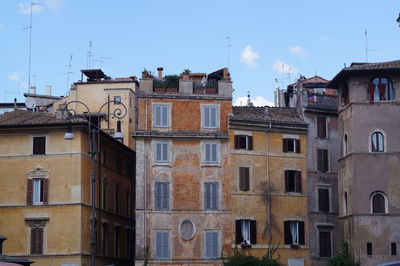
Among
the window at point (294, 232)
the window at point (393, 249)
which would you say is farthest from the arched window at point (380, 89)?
the window at point (294, 232)

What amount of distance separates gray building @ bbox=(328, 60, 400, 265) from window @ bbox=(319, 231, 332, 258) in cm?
286

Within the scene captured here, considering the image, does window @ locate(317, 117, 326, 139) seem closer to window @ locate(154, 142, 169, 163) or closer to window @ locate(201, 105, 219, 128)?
window @ locate(201, 105, 219, 128)

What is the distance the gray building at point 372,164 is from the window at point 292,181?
142 inches

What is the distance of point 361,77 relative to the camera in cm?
6006

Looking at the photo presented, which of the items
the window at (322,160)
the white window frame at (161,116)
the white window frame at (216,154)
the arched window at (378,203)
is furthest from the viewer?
the window at (322,160)

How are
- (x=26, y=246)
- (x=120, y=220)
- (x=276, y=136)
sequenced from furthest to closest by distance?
(x=120, y=220), (x=276, y=136), (x=26, y=246)

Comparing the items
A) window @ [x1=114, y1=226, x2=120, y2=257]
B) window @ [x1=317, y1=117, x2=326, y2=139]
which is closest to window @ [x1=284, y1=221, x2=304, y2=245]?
window @ [x1=317, y1=117, x2=326, y2=139]

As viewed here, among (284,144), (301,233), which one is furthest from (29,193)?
(301,233)

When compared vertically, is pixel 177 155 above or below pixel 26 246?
above

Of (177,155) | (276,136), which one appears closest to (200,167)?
(177,155)

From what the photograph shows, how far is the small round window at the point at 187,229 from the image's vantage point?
60656mm

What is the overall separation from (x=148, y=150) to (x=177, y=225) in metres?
5.61

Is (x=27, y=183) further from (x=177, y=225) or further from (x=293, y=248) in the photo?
(x=293, y=248)

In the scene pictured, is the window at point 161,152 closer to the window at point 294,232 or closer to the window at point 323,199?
the window at point 294,232
